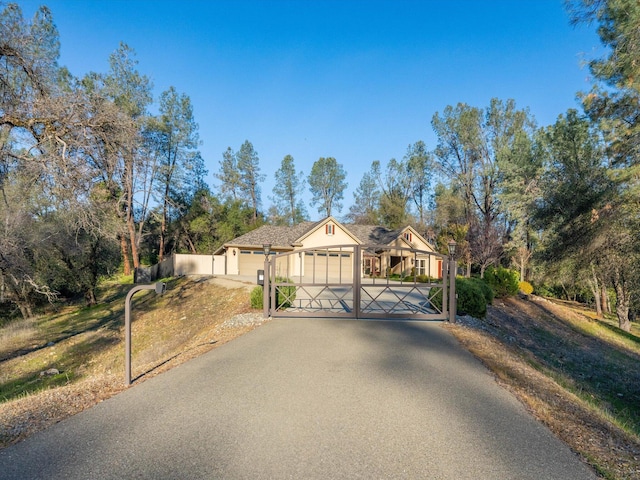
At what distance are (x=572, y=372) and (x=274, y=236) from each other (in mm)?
22999

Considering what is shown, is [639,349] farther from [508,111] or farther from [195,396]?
[508,111]

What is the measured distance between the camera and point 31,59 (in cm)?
716

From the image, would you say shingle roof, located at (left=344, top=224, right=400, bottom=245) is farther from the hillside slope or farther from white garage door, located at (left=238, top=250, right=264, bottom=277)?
the hillside slope

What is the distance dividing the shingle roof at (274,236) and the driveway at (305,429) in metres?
21.5

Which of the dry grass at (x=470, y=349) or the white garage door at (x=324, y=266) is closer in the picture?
the dry grass at (x=470, y=349)

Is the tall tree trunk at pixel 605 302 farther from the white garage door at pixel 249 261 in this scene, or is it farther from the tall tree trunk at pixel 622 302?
the white garage door at pixel 249 261

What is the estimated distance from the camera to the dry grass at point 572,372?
3.73 m

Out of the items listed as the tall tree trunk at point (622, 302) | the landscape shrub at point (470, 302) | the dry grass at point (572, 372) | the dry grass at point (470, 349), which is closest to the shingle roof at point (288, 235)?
the dry grass at point (470, 349)

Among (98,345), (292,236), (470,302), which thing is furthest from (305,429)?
(292,236)

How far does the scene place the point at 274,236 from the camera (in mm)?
29375

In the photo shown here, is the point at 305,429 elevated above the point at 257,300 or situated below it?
below

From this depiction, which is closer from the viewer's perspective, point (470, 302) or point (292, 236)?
→ point (470, 302)

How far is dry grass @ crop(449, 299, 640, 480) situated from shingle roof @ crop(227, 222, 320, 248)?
16486 mm

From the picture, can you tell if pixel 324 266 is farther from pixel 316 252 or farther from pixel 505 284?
pixel 505 284
